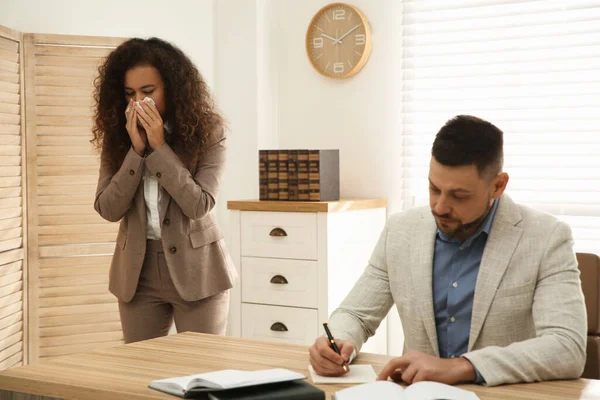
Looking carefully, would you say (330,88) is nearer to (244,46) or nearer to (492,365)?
(244,46)

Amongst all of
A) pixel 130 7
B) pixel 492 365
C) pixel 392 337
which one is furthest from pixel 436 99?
pixel 492 365

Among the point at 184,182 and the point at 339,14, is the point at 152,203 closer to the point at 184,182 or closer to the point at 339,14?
the point at 184,182

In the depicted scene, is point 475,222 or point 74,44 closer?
point 475,222

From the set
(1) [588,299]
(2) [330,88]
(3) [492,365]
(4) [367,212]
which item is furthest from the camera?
(2) [330,88]

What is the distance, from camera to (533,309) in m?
1.74

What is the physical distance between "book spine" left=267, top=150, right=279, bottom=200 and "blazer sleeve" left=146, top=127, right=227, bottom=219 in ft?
3.58

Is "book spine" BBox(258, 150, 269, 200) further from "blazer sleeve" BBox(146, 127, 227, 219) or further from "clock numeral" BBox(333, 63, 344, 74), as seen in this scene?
"blazer sleeve" BBox(146, 127, 227, 219)

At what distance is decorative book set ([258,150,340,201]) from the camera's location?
11.5 feet

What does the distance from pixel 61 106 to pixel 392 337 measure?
2000 millimetres

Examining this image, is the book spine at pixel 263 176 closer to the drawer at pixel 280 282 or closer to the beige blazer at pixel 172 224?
the drawer at pixel 280 282

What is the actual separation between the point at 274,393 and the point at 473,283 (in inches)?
25.7

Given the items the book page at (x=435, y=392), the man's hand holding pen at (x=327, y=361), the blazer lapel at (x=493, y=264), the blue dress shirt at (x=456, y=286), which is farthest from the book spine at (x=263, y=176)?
the book page at (x=435, y=392)

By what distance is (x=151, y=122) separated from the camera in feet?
7.99

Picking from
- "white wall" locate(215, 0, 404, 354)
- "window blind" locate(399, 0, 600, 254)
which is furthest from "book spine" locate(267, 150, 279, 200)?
"window blind" locate(399, 0, 600, 254)
